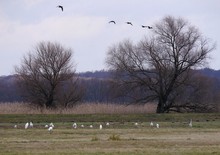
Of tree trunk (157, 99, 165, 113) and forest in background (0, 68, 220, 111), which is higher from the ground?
forest in background (0, 68, 220, 111)

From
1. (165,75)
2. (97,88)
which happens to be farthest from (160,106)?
(97,88)

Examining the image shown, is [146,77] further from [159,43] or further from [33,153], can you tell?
[33,153]

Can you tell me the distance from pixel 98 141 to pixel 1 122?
22036 mm

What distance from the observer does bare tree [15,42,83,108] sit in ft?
241

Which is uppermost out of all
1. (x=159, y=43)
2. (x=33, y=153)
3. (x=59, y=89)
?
(x=159, y=43)

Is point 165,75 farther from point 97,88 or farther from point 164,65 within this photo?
point 97,88

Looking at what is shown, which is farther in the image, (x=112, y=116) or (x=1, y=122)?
(x=112, y=116)

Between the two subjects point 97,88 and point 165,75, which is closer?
point 165,75

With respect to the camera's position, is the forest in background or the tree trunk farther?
the forest in background

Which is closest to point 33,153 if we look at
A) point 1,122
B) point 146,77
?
point 1,122

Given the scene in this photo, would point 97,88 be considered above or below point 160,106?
above

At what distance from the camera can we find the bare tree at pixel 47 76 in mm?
73375

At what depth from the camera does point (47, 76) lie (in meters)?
74.4

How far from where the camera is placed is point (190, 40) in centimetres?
6531
